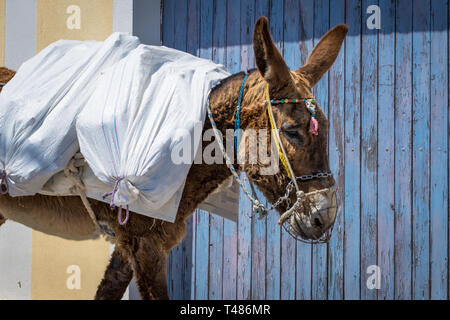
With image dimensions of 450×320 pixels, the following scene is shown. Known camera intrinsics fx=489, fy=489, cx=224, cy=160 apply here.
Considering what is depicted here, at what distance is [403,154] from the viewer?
3.64 meters

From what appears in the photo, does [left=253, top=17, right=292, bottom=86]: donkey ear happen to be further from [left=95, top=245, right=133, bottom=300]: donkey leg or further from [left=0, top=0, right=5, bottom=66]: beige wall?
[left=0, top=0, right=5, bottom=66]: beige wall

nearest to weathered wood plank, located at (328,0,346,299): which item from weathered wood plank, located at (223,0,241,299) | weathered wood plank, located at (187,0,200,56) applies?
weathered wood plank, located at (223,0,241,299)

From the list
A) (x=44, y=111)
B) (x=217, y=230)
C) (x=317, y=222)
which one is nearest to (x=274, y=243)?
(x=217, y=230)

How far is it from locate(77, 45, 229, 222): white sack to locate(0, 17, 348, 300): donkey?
127 mm

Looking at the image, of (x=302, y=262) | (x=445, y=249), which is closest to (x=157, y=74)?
(x=302, y=262)

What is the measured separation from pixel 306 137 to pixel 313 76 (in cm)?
42

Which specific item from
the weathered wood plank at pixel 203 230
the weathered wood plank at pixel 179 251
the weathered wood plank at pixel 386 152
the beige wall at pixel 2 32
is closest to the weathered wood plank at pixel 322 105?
the weathered wood plank at pixel 386 152

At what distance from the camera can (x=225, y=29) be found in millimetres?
4090

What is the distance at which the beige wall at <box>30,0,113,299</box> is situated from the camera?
159 inches

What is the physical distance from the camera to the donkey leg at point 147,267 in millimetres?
2326

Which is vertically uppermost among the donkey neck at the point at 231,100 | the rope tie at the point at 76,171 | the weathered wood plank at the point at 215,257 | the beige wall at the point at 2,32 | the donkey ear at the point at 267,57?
the beige wall at the point at 2,32

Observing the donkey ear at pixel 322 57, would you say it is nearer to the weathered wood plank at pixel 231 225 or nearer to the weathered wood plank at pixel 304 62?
the weathered wood plank at pixel 304 62

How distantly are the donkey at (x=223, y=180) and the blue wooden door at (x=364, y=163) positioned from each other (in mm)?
1375

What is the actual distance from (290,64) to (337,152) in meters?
0.80
